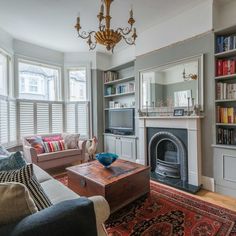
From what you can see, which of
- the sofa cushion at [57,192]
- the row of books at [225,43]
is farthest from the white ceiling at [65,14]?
the sofa cushion at [57,192]

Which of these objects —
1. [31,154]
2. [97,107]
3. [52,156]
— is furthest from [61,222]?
[97,107]

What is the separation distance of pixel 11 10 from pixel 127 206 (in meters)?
3.60

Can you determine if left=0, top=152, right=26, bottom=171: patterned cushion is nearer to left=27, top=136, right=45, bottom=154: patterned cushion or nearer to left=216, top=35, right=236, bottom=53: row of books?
left=27, top=136, right=45, bottom=154: patterned cushion

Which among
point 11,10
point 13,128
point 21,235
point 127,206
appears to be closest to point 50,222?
point 21,235

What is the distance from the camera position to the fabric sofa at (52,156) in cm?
336

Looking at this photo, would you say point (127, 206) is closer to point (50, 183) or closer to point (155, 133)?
point (50, 183)

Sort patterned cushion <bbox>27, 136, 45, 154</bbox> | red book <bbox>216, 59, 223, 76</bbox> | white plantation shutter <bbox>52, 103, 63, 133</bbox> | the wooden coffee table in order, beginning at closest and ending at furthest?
the wooden coffee table, red book <bbox>216, 59, 223, 76</bbox>, patterned cushion <bbox>27, 136, 45, 154</bbox>, white plantation shutter <bbox>52, 103, 63, 133</bbox>

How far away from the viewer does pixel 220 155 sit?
2574 millimetres

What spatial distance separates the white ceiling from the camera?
269 cm

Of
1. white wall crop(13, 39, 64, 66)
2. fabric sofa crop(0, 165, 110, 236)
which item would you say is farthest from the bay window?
fabric sofa crop(0, 165, 110, 236)

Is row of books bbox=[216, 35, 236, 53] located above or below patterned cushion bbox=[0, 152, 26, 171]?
above

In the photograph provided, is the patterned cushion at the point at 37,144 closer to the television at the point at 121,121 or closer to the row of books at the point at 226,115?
the television at the point at 121,121

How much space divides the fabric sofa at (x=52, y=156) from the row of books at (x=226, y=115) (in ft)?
9.42

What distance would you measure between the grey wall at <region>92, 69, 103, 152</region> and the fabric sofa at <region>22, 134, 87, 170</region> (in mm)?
742
